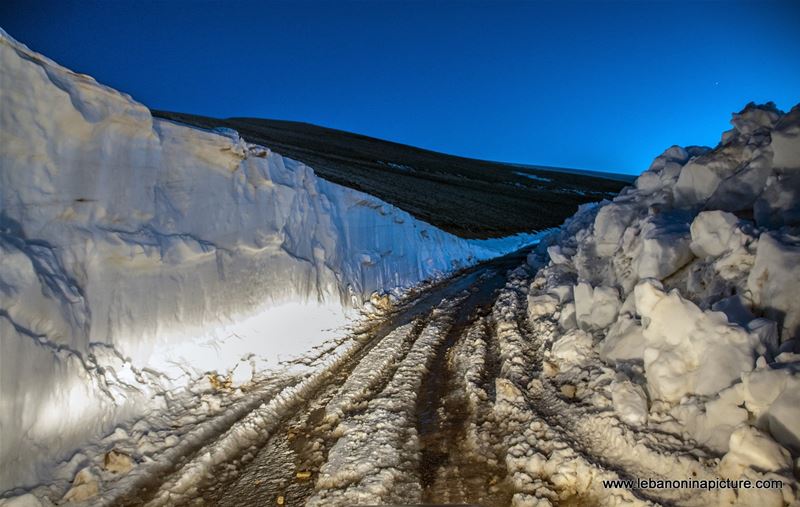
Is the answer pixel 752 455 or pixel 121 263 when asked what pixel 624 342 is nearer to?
pixel 752 455

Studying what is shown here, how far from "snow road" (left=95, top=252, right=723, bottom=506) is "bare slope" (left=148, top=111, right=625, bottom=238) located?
52.0ft

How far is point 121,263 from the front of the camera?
256 inches

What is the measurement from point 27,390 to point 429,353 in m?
5.33

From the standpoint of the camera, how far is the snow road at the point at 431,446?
13.0ft

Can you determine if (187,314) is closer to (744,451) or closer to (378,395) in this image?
(378,395)

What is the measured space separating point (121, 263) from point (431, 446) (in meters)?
5.18

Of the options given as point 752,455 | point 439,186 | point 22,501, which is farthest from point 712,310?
point 439,186

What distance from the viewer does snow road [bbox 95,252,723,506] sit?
3953 millimetres

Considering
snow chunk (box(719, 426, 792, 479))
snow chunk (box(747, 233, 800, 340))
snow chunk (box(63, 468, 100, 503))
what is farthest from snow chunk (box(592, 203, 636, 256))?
snow chunk (box(63, 468, 100, 503))

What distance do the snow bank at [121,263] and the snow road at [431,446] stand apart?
4.74 ft

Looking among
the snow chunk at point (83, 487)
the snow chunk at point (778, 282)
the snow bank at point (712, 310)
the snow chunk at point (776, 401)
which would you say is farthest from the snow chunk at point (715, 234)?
the snow chunk at point (83, 487)

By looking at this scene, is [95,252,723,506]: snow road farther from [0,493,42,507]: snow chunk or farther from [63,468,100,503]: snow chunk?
[0,493,42,507]: snow chunk

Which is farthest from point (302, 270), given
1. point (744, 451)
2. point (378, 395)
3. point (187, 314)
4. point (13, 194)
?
point (744, 451)

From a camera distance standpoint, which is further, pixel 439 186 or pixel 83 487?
pixel 439 186
